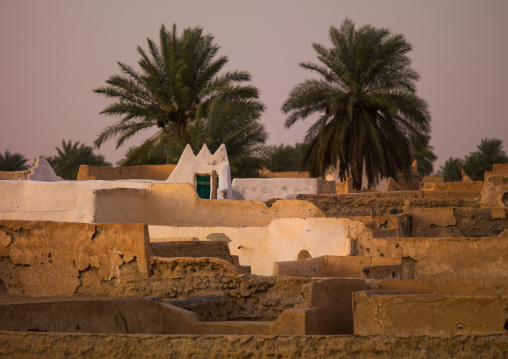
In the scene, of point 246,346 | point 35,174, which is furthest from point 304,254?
point 246,346

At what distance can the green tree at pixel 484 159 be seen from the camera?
41.7m

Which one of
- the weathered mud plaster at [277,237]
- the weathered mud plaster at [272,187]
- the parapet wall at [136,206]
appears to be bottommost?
the weathered mud plaster at [277,237]

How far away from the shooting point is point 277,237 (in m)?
15.0

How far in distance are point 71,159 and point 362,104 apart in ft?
53.8

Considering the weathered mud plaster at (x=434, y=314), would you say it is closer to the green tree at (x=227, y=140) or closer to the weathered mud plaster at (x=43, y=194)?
Result: the weathered mud plaster at (x=43, y=194)

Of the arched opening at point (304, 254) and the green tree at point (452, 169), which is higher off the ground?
the green tree at point (452, 169)

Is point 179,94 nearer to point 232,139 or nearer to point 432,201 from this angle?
point 232,139

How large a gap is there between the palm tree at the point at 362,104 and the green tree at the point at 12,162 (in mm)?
13989

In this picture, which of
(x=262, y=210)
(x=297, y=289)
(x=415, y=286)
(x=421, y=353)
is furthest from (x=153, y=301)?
(x=262, y=210)

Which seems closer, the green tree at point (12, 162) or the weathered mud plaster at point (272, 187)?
the weathered mud plaster at point (272, 187)

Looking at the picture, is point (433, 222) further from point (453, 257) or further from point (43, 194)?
point (43, 194)

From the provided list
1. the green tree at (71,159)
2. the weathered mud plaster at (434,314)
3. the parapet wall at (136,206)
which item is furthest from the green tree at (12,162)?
the weathered mud plaster at (434,314)

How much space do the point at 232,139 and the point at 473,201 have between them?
33.1ft

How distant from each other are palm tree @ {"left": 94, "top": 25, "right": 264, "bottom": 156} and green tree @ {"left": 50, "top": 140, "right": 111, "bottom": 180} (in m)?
11.2
